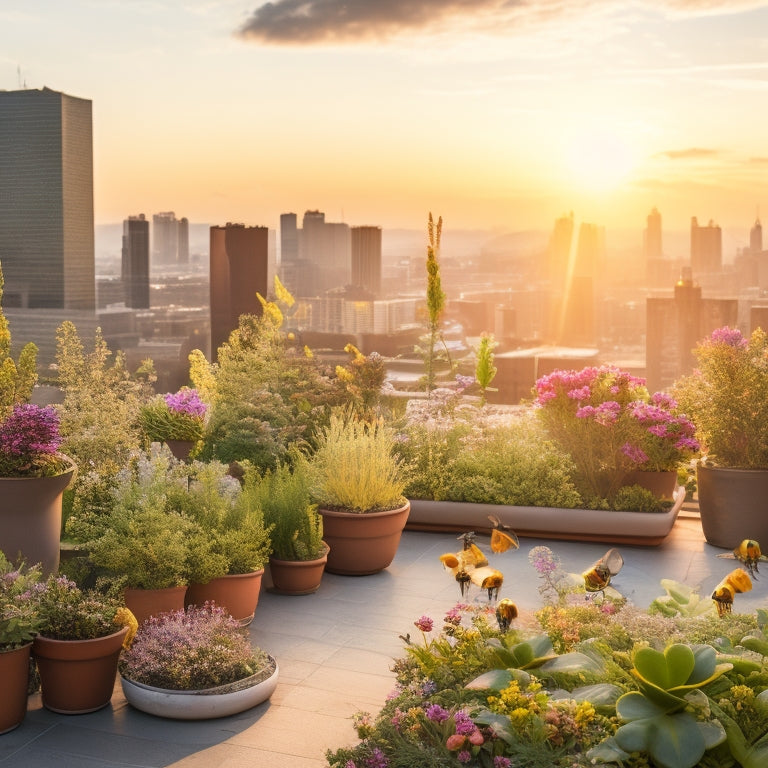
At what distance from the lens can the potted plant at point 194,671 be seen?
12.5ft

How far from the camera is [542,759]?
9.41 feet

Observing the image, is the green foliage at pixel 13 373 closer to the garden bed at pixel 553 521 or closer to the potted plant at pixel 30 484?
the potted plant at pixel 30 484

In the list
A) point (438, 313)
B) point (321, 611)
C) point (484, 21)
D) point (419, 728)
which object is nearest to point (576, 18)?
point (484, 21)

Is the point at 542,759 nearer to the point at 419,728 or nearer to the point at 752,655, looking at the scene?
the point at 419,728

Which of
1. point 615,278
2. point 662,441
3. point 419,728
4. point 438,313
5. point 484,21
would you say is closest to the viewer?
point 419,728

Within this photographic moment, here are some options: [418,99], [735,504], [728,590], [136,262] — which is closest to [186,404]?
[735,504]

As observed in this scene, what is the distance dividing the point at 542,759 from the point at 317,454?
366 cm

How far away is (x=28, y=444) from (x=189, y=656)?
124 centimetres

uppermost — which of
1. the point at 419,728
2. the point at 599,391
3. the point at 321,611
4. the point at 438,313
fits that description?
the point at 438,313

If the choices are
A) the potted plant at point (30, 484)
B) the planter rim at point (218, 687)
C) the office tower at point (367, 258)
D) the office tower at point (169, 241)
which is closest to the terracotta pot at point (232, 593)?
the potted plant at point (30, 484)

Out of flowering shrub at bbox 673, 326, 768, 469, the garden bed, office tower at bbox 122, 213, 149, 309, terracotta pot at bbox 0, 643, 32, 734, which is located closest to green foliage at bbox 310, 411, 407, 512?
the garden bed

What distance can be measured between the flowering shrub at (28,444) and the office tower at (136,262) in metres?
15.3

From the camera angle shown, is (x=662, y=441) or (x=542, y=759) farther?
(x=662, y=441)

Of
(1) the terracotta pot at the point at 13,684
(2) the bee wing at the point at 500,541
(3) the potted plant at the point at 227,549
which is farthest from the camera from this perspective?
(2) the bee wing at the point at 500,541
